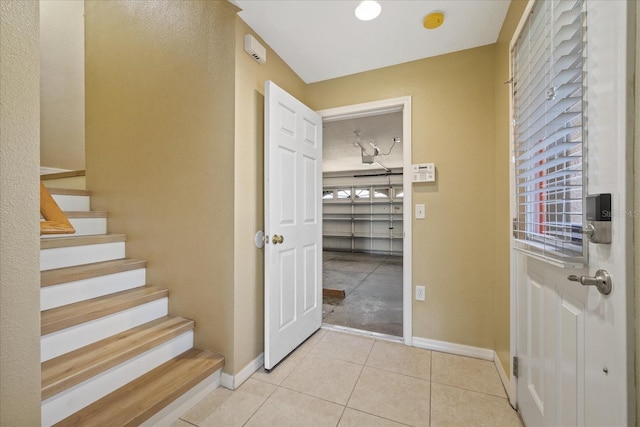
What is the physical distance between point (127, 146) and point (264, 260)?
157 centimetres

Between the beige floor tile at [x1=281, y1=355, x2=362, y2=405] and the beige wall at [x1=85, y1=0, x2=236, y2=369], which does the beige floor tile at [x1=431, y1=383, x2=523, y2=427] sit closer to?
the beige floor tile at [x1=281, y1=355, x2=362, y2=405]

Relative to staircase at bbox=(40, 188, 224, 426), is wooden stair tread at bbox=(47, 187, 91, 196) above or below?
above

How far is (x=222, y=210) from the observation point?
169cm

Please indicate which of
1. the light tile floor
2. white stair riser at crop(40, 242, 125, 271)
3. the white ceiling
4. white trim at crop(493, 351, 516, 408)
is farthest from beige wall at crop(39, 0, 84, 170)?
white trim at crop(493, 351, 516, 408)

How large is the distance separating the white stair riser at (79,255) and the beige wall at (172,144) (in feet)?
0.32

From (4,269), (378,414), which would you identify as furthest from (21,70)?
(378,414)

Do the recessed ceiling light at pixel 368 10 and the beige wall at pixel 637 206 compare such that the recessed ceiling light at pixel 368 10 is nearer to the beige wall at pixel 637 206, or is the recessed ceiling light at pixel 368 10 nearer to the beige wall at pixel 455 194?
the beige wall at pixel 455 194

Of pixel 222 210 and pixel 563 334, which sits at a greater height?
pixel 222 210

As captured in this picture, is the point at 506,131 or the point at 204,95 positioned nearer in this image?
the point at 506,131

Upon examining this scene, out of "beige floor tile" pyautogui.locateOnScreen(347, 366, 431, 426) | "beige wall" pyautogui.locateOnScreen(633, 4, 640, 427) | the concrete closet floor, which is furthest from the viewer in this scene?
the concrete closet floor

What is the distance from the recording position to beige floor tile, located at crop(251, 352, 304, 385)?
5.68ft

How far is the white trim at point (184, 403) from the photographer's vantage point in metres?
1.31

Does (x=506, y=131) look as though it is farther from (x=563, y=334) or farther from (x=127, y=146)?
(x=127, y=146)

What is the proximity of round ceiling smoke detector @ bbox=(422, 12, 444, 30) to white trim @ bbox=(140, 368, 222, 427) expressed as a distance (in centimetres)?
270
